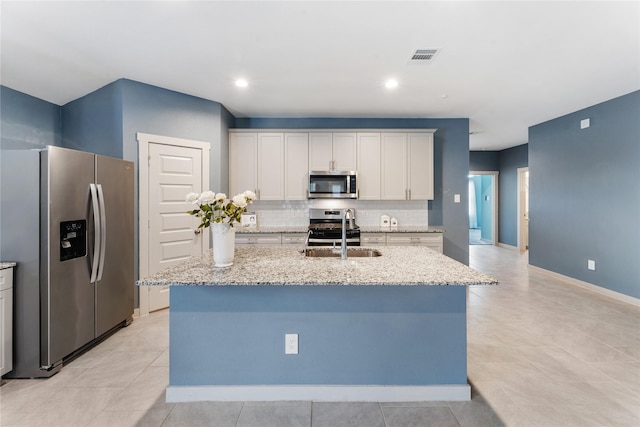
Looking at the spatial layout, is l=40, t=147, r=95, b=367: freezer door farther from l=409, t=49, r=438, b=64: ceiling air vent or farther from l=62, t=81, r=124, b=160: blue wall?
l=409, t=49, r=438, b=64: ceiling air vent

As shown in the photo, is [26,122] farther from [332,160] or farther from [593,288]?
[593,288]

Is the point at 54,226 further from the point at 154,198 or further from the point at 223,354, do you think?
the point at 223,354

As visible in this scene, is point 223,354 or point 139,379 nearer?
point 223,354

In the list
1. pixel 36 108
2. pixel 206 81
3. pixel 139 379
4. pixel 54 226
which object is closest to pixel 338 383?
pixel 139 379

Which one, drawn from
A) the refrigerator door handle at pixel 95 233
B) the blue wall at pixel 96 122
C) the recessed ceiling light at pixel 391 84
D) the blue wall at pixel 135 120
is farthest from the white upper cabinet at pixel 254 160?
the refrigerator door handle at pixel 95 233

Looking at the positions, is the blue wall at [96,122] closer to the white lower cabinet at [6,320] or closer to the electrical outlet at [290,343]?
the white lower cabinet at [6,320]

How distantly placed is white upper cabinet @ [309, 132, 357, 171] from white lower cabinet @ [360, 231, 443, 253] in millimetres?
1173

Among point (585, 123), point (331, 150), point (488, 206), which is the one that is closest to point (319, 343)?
point (331, 150)

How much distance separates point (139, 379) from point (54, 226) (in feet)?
4.34

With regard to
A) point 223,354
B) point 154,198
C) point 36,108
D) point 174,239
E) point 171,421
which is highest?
point 36,108

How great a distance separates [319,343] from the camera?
2.01 meters

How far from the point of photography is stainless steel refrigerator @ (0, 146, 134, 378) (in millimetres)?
2307

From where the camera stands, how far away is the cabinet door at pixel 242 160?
181 inches

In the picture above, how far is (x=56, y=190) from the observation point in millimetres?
2393
